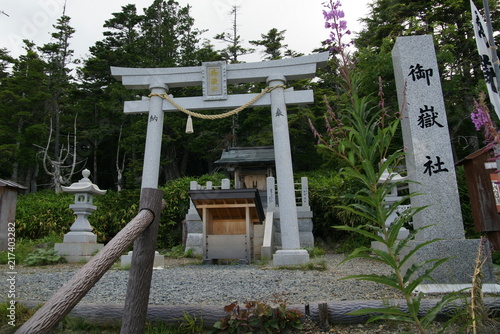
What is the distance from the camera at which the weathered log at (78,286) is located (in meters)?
1.38

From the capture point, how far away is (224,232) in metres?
9.83

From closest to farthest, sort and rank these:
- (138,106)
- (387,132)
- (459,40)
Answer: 1. (387,132)
2. (138,106)
3. (459,40)

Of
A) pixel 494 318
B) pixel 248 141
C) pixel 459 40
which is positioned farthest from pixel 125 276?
pixel 248 141

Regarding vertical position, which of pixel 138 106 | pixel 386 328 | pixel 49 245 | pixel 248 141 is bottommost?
pixel 386 328

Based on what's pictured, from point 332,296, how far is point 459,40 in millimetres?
13539

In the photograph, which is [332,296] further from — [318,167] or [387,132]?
[318,167]

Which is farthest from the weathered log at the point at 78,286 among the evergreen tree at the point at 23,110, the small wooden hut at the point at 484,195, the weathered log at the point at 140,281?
the evergreen tree at the point at 23,110

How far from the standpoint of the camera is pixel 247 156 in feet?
58.5

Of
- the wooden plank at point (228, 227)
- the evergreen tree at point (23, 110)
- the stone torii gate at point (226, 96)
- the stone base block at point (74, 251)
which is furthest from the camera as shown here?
the evergreen tree at point (23, 110)

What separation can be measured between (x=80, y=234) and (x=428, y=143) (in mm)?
8608

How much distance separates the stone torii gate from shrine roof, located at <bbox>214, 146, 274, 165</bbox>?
8.79 metres

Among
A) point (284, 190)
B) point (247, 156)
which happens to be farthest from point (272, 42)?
point (284, 190)

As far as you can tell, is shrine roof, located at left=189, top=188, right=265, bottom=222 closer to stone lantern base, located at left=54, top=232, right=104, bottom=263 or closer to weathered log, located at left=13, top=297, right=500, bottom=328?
stone lantern base, located at left=54, top=232, right=104, bottom=263

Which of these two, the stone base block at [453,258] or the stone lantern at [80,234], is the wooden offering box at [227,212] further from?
the stone base block at [453,258]
